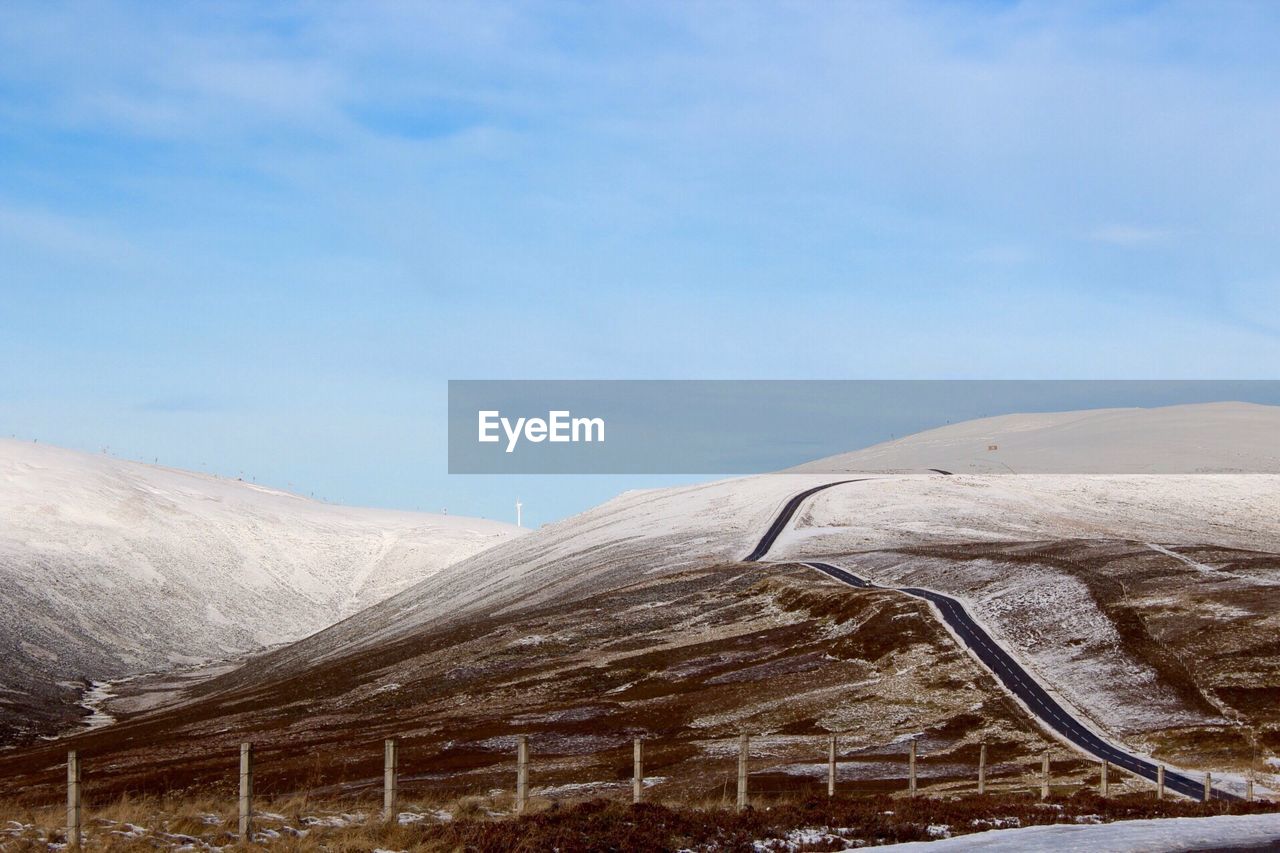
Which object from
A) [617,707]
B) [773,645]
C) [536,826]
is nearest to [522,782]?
[536,826]

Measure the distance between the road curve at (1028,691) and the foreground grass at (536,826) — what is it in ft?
86.1

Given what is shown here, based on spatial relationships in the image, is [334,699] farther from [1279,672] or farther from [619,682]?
[1279,672]

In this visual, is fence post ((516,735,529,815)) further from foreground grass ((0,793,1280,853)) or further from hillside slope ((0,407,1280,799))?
hillside slope ((0,407,1280,799))

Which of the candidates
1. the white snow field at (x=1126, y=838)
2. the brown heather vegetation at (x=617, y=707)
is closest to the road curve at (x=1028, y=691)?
the brown heather vegetation at (x=617, y=707)

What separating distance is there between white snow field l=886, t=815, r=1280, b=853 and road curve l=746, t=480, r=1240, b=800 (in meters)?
21.9

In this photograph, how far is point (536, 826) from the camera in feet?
93.1

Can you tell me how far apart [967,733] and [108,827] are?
66.0 m

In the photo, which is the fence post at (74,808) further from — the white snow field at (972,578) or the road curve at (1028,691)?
the white snow field at (972,578)

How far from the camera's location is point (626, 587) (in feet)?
526

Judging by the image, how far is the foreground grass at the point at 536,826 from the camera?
1059 inches

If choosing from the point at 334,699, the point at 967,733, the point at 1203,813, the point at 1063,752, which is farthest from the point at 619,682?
the point at 1203,813

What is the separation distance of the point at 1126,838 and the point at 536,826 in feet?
42.6

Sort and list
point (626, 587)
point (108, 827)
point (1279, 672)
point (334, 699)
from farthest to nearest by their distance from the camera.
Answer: point (626, 587) → point (334, 699) → point (1279, 672) → point (108, 827)

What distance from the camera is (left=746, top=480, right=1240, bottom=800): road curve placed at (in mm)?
65525
